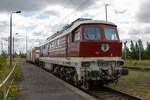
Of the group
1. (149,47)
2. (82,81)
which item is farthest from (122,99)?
(149,47)

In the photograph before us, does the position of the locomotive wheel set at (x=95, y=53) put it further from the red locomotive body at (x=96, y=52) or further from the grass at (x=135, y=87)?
the grass at (x=135, y=87)

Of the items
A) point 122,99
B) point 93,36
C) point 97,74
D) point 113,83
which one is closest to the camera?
point 122,99

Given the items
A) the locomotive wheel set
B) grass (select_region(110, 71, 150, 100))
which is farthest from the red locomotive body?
grass (select_region(110, 71, 150, 100))

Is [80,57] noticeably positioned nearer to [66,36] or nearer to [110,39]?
[110,39]

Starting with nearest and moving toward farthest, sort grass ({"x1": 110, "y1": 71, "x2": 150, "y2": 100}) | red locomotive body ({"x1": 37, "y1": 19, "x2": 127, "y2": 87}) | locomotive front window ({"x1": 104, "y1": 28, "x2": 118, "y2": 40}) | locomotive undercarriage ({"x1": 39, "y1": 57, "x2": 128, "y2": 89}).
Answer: grass ({"x1": 110, "y1": 71, "x2": 150, "y2": 100}), locomotive undercarriage ({"x1": 39, "y1": 57, "x2": 128, "y2": 89}), red locomotive body ({"x1": 37, "y1": 19, "x2": 127, "y2": 87}), locomotive front window ({"x1": 104, "y1": 28, "x2": 118, "y2": 40})

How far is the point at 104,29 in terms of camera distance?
1091 cm

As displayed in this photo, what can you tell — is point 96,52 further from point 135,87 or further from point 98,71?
point 135,87

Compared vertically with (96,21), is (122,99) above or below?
below

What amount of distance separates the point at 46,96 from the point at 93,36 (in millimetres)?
3933

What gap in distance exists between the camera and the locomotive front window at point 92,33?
10.6 meters

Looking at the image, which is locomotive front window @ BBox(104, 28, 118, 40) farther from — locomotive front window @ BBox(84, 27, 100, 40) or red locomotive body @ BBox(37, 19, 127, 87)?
locomotive front window @ BBox(84, 27, 100, 40)

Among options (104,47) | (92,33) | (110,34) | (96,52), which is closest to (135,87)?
(104,47)

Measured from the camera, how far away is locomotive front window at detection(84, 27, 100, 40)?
10.6m

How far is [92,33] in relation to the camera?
10.7m
